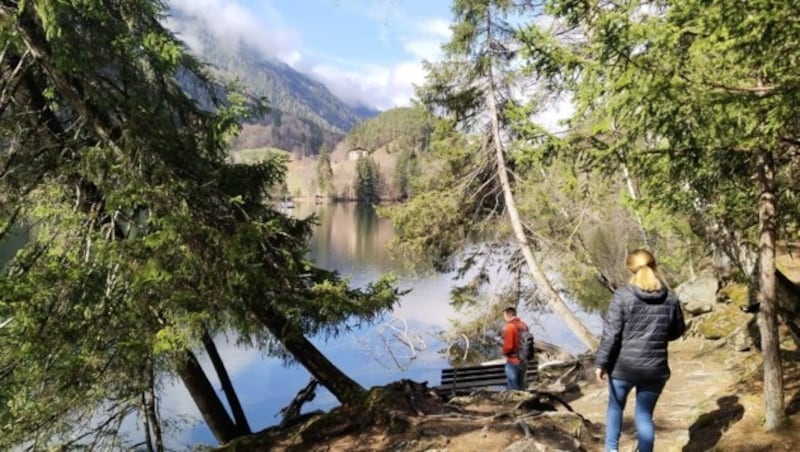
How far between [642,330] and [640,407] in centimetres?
62

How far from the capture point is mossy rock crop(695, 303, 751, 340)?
10.0 meters

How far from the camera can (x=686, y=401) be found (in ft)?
24.6

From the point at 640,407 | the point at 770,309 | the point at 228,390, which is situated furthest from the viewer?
the point at 228,390

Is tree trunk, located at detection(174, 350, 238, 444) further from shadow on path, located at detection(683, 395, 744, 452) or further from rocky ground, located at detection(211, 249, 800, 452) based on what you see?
shadow on path, located at detection(683, 395, 744, 452)

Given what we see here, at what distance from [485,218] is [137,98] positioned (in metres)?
9.07

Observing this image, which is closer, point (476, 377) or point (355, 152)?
point (476, 377)

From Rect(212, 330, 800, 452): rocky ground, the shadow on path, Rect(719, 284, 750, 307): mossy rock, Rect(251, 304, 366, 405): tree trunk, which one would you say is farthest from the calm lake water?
the shadow on path

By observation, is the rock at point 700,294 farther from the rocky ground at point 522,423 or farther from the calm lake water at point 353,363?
the calm lake water at point 353,363

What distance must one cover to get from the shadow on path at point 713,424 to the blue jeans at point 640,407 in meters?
1.22

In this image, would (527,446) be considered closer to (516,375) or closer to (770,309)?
(770,309)

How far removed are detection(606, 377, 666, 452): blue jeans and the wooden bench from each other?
5.53m

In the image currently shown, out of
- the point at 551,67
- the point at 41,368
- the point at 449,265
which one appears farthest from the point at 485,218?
the point at 41,368

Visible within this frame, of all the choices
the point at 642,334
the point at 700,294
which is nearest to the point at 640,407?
the point at 642,334

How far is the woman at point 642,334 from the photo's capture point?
421 centimetres
